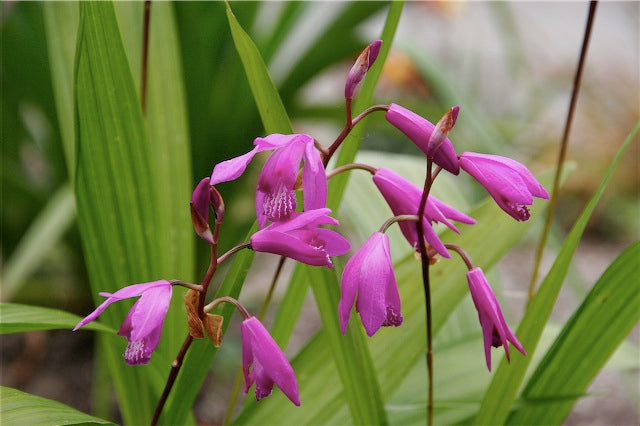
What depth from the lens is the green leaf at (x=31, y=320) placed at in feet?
1.39

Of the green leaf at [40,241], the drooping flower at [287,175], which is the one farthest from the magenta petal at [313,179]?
the green leaf at [40,241]

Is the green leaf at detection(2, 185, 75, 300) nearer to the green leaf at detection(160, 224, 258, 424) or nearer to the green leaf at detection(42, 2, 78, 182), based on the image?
the green leaf at detection(42, 2, 78, 182)

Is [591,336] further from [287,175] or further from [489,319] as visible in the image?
[287,175]

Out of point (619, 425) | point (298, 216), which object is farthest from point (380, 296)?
point (619, 425)

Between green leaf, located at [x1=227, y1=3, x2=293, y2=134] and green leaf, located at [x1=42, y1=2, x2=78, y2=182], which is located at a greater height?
green leaf, located at [x1=227, y1=3, x2=293, y2=134]

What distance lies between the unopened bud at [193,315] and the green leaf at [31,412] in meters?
0.08

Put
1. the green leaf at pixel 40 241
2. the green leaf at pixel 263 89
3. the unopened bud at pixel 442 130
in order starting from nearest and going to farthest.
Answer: the unopened bud at pixel 442 130 → the green leaf at pixel 263 89 → the green leaf at pixel 40 241

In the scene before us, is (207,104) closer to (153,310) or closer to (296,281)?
(296,281)

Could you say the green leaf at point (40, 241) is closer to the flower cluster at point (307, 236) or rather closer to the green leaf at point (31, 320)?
the green leaf at point (31, 320)

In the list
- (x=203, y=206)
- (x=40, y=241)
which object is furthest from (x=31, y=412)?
(x=40, y=241)

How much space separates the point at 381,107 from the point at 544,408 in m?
0.29

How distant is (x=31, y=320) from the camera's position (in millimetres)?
435

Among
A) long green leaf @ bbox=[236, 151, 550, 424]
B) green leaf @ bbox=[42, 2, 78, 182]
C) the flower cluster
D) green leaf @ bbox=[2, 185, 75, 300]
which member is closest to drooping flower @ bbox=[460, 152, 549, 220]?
the flower cluster

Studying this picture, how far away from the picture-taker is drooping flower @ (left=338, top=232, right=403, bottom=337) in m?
0.37
